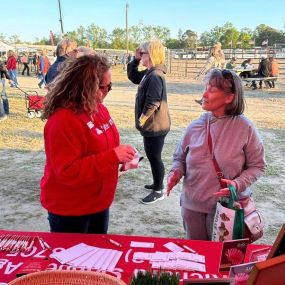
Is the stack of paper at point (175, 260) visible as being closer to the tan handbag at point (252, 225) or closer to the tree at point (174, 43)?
the tan handbag at point (252, 225)

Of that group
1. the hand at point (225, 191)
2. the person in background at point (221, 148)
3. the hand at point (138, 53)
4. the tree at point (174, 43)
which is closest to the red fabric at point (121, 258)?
the hand at point (225, 191)

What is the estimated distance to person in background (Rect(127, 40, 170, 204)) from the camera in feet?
12.6

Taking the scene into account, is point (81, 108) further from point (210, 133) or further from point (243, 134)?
point (243, 134)

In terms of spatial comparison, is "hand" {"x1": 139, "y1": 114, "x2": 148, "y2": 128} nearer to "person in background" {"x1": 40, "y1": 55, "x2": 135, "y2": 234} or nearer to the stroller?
"person in background" {"x1": 40, "y1": 55, "x2": 135, "y2": 234}

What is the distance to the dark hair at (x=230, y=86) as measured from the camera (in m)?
2.22

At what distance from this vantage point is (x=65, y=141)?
1.85 meters

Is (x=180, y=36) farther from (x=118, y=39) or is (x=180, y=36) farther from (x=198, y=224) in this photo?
(x=198, y=224)

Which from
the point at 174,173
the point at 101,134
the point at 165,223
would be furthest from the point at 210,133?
the point at 165,223

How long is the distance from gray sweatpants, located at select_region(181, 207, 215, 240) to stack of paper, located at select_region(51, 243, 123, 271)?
72 centimetres

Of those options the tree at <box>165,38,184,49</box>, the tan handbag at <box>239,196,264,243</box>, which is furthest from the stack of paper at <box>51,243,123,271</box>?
the tree at <box>165,38,184,49</box>

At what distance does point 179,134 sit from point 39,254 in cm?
620

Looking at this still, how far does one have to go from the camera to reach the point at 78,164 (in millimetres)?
1872

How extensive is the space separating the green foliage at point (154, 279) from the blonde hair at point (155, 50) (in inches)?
112

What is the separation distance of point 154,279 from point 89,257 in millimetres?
517
